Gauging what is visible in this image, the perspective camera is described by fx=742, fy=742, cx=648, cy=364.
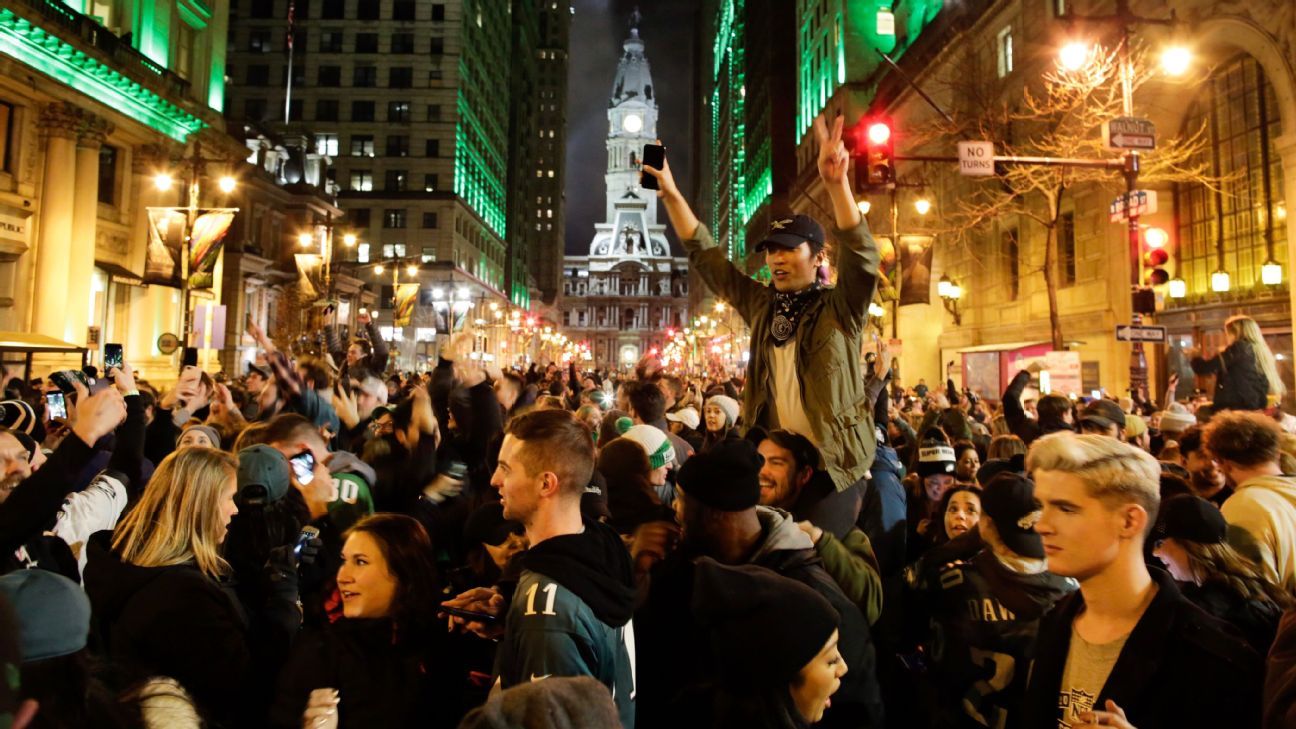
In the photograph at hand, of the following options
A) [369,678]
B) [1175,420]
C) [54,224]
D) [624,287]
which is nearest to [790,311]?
[369,678]

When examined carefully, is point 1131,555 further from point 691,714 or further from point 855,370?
point 855,370

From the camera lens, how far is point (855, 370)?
405 cm

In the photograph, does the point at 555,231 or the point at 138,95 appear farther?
the point at 555,231

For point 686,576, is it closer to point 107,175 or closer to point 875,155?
point 875,155

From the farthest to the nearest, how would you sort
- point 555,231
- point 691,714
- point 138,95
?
point 555,231 < point 138,95 < point 691,714

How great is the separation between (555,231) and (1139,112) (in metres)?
139

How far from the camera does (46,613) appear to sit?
1.78m

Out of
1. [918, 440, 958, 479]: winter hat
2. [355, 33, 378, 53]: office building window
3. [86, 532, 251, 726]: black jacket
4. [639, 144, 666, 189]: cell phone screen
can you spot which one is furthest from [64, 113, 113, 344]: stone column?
[355, 33, 378, 53]: office building window

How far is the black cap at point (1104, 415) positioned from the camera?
23.7ft

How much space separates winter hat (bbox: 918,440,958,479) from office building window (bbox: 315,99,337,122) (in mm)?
78029

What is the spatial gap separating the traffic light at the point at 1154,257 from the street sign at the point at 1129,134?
1.79 metres

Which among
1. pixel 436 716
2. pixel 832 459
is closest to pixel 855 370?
pixel 832 459

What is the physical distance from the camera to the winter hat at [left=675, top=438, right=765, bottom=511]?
299cm

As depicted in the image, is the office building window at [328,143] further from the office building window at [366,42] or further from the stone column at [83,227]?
the stone column at [83,227]
